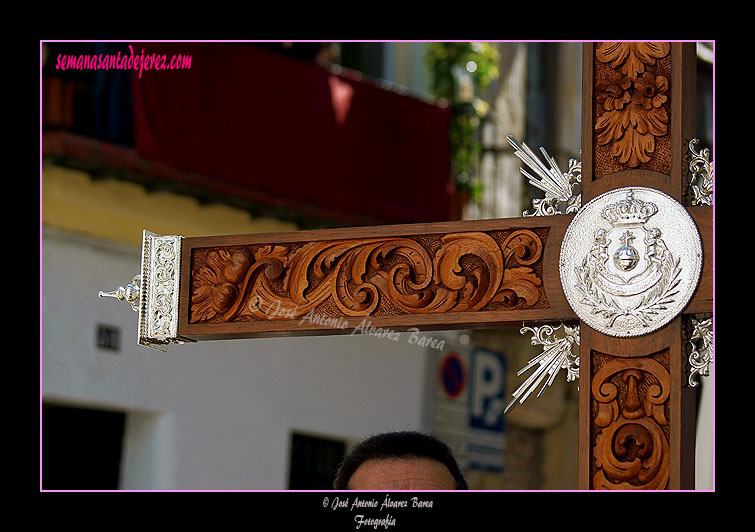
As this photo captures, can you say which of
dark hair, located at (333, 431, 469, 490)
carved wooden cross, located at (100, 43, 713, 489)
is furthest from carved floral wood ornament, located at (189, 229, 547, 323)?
dark hair, located at (333, 431, 469, 490)

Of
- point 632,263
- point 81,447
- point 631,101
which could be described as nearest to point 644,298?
point 632,263

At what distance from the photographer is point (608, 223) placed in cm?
245

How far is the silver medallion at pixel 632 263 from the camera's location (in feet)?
7.80

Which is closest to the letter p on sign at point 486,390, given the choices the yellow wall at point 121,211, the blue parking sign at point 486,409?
the blue parking sign at point 486,409

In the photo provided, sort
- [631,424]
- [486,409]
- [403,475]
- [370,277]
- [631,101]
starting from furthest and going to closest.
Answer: [486,409] < [403,475] < [370,277] < [631,101] < [631,424]

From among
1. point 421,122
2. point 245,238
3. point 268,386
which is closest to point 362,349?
point 268,386

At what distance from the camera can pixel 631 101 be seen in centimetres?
251

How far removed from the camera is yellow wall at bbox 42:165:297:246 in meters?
7.05

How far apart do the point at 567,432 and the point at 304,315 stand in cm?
714

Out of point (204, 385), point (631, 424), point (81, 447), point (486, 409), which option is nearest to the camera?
point (631, 424)

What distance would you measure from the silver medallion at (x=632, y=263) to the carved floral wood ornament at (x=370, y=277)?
9cm

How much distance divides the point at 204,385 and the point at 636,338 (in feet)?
18.1

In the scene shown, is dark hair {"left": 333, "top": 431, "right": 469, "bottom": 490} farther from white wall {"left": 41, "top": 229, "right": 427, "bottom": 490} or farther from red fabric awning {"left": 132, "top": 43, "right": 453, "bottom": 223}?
red fabric awning {"left": 132, "top": 43, "right": 453, "bottom": 223}

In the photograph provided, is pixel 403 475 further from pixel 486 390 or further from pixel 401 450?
pixel 486 390
